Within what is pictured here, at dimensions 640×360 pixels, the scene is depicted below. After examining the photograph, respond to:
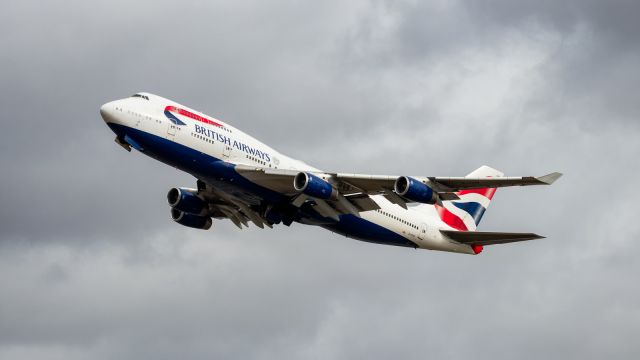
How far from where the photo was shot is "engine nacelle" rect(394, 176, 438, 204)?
62.7 metres

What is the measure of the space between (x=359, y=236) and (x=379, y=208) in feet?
11.4

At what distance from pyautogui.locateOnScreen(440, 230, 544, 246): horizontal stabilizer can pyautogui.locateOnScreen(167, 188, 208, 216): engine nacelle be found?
1598cm

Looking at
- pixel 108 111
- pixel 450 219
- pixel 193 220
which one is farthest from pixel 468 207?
pixel 108 111

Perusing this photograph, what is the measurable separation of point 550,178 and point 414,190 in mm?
8671

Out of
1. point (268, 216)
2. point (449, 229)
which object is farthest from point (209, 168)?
point (449, 229)

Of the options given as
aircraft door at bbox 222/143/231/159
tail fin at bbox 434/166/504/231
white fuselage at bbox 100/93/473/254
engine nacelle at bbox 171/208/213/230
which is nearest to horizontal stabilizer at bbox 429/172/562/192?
white fuselage at bbox 100/93/473/254

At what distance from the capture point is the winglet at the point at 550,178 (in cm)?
5593

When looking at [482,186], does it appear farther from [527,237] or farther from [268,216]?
[268,216]

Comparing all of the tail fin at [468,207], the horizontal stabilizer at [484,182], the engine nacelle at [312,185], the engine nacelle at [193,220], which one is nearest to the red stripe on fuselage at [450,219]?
the tail fin at [468,207]

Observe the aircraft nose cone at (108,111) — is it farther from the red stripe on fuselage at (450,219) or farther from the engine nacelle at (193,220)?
the red stripe on fuselage at (450,219)

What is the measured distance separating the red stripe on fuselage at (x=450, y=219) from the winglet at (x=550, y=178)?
21.0m

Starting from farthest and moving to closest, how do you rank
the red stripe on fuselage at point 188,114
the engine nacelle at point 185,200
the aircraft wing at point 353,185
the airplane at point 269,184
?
the engine nacelle at point 185,200
the red stripe on fuselage at point 188,114
the airplane at point 269,184
the aircraft wing at point 353,185

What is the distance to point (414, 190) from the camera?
62.6 metres

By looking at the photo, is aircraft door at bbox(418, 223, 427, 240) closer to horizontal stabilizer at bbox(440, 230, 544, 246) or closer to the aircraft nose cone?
horizontal stabilizer at bbox(440, 230, 544, 246)
